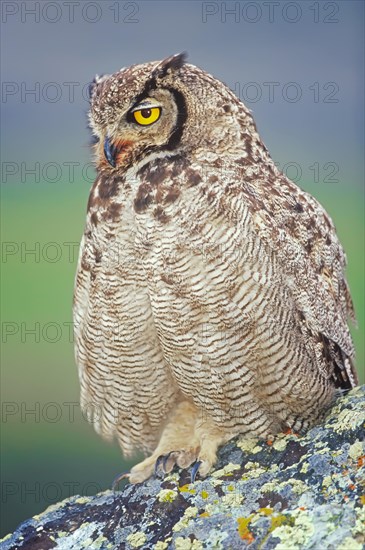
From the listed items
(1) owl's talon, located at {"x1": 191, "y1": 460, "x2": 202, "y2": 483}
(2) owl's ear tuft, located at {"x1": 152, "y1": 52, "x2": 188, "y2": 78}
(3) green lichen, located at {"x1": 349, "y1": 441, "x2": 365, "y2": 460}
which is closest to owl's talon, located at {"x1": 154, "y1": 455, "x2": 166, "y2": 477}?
(1) owl's talon, located at {"x1": 191, "y1": 460, "x2": 202, "y2": 483}

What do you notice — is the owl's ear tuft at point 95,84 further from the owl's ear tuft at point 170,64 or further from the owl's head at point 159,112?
the owl's ear tuft at point 170,64

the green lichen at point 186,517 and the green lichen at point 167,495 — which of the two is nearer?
the green lichen at point 186,517

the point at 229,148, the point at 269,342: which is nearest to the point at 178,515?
the point at 269,342

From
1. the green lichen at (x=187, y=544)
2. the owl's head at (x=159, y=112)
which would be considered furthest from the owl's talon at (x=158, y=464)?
the owl's head at (x=159, y=112)

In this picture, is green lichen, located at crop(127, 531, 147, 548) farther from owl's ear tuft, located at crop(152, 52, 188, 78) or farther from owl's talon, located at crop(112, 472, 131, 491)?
owl's ear tuft, located at crop(152, 52, 188, 78)

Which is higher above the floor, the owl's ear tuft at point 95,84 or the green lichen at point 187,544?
the owl's ear tuft at point 95,84

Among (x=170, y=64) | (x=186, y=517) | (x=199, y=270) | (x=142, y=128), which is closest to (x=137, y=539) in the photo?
Result: (x=186, y=517)

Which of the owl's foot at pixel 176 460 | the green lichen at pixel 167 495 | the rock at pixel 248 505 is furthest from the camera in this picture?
the owl's foot at pixel 176 460

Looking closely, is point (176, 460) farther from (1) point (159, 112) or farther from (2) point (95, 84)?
(2) point (95, 84)

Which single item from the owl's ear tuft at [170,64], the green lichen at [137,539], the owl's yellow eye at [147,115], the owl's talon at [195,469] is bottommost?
the green lichen at [137,539]
